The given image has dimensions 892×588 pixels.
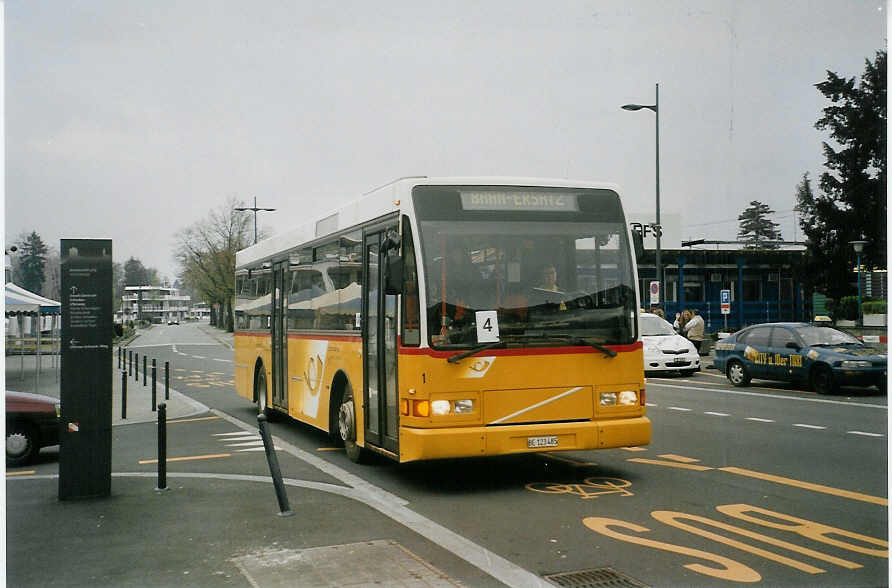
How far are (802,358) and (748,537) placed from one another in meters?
13.7

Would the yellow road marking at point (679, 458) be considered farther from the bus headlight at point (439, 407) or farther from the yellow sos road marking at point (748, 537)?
the bus headlight at point (439, 407)

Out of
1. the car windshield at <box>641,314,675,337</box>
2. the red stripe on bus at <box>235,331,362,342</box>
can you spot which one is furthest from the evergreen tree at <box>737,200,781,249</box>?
the red stripe on bus at <box>235,331,362,342</box>

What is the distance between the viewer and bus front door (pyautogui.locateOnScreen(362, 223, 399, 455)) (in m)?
9.27

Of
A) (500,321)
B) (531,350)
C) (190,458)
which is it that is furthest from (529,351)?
(190,458)

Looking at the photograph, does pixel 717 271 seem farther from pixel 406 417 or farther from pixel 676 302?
pixel 406 417

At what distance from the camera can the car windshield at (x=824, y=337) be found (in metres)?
19.6

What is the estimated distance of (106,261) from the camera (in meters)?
8.53

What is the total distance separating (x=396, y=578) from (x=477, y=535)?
1.45 meters

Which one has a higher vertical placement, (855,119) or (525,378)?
(855,119)

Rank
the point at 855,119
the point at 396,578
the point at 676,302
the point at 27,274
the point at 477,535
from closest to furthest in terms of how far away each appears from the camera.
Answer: the point at 396,578, the point at 477,535, the point at 27,274, the point at 855,119, the point at 676,302

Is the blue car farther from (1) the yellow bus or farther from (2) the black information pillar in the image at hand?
(2) the black information pillar

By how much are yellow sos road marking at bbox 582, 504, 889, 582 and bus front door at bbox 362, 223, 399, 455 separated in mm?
2487

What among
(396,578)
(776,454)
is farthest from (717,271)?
(396,578)

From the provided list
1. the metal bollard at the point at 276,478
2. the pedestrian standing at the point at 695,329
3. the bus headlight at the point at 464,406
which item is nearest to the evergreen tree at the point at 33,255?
the metal bollard at the point at 276,478
